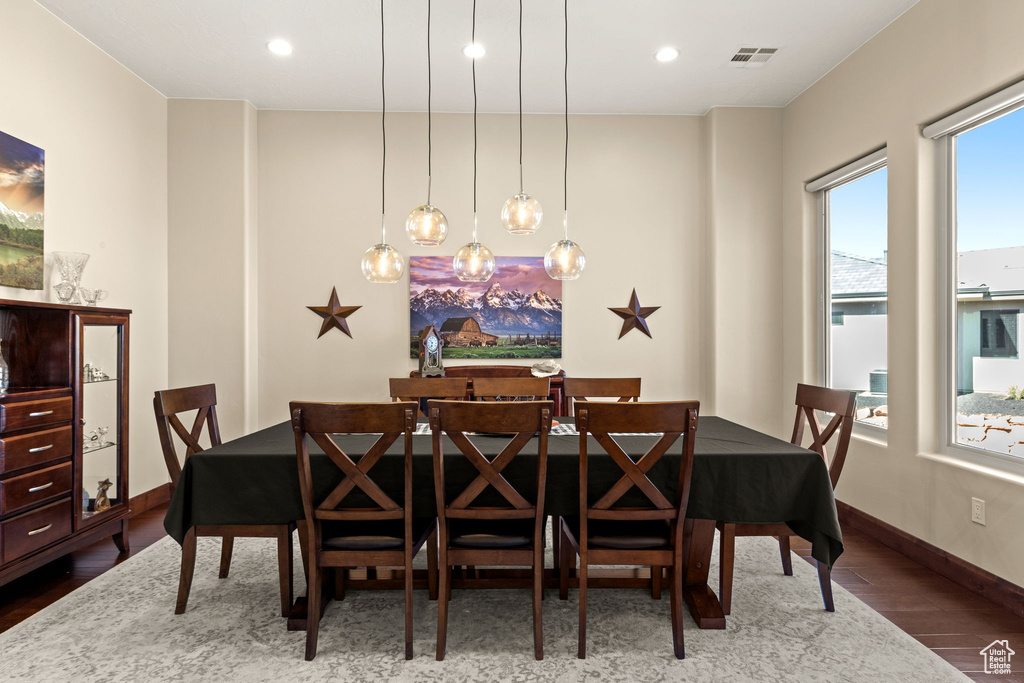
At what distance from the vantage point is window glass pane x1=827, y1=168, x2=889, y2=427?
3.84 meters

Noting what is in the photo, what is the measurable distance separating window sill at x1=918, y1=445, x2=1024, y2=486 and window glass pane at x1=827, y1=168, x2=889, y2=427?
0.47m

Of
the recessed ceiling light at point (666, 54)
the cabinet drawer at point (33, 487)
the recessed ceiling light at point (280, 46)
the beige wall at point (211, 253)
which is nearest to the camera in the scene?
the cabinet drawer at point (33, 487)

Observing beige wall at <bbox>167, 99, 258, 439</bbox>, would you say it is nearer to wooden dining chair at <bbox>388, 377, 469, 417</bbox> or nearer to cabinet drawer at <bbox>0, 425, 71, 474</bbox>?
cabinet drawer at <bbox>0, 425, 71, 474</bbox>

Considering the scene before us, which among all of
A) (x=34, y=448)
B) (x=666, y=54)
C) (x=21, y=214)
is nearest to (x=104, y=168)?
(x=21, y=214)

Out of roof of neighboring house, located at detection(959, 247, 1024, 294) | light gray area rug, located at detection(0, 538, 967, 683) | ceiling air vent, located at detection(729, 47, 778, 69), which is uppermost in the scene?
ceiling air vent, located at detection(729, 47, 778, 69)

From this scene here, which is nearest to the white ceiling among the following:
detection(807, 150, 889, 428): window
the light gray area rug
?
detection(807, 150, 889, 428): window

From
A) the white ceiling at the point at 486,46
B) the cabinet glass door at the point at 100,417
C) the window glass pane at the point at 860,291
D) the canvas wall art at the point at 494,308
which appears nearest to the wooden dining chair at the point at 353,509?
the cabinet glass door at the point at 100,417

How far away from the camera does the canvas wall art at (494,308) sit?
4.96m

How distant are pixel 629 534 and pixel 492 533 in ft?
1.83

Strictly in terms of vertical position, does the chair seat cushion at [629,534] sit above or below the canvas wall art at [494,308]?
below

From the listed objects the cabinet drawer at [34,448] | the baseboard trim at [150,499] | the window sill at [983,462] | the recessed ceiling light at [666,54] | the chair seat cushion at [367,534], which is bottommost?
the baseboard trim at [150,499]

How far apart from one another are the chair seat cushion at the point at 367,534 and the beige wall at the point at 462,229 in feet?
8.52

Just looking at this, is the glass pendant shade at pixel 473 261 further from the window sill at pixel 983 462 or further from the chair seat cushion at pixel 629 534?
the window sill at pixel 983 462

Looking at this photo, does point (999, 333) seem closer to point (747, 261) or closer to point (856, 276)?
point (856, 276)
